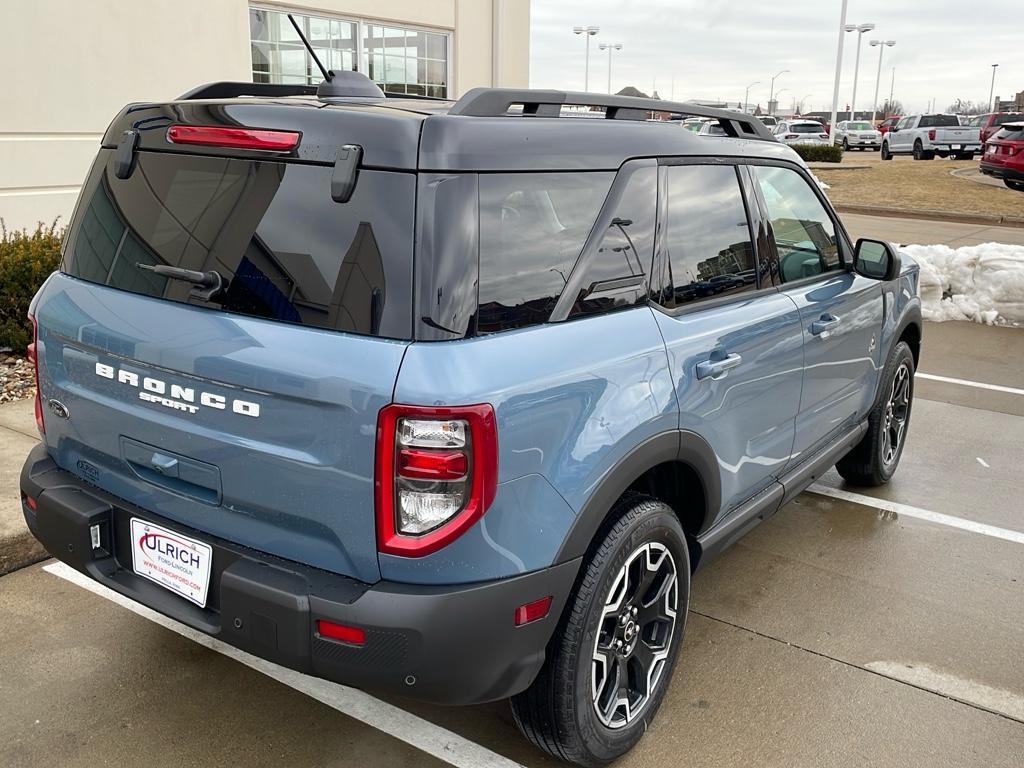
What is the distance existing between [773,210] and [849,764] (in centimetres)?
201

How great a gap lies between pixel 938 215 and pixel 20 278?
16.4 metres

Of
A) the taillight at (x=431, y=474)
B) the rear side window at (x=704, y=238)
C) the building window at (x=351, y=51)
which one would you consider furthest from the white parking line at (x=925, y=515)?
the building window at (x=351, y=51)

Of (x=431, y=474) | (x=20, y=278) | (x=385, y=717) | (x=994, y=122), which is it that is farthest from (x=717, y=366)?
(x=994, y=122)

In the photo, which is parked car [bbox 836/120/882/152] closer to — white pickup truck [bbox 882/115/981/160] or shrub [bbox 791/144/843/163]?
white pickup truck [bbox 882/115/981/160]

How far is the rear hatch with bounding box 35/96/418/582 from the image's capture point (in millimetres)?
2154

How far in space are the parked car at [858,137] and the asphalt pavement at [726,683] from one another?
4515 cm

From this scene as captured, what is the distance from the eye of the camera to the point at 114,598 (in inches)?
144

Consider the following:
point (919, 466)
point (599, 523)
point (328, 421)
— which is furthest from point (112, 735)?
point (919, 466)

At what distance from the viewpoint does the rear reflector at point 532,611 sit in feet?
7.43

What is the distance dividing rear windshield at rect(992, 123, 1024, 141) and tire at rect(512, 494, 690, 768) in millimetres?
23311

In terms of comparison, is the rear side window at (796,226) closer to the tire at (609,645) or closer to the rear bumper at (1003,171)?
the tire at (609,645)

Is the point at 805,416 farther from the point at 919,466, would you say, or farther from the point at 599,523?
A: the point at 919,466

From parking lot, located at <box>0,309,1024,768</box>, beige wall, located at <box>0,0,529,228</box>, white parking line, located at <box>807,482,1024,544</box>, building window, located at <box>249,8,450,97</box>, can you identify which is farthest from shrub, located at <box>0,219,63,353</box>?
white parking line, located at <box>807,482,1024,544</box>

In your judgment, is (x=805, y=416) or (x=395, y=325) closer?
(x=395, y=325)
